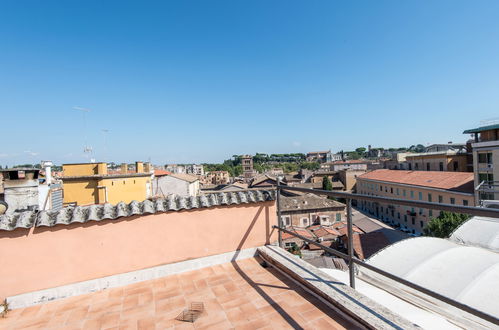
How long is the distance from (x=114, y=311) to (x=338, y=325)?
1.96 m

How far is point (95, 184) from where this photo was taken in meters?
17.3

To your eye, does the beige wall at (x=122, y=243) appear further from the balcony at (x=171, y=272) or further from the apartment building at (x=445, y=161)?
the apartment building at (x=445, y=161)

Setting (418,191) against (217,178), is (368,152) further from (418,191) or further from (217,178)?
(418,191)

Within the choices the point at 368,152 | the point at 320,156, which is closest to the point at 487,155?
the point at 320,156

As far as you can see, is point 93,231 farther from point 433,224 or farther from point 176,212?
point 433,224

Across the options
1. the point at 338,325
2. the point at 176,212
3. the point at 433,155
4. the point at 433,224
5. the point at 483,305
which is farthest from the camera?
the point at 433,155

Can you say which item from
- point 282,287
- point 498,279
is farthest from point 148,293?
point 498,279

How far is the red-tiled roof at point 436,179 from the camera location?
74.3 feet

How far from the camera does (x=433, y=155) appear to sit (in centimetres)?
3347

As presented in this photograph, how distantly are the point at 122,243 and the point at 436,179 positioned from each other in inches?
1264

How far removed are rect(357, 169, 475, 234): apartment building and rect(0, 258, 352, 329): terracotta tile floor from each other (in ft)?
75.0

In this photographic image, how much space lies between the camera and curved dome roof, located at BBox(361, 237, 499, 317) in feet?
15.0

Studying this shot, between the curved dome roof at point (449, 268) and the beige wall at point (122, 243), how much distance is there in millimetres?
3113

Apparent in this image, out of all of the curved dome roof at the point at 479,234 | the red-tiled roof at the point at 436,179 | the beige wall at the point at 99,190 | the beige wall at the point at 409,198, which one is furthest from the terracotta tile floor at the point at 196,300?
the red-tiled roof at the point at 436,179
